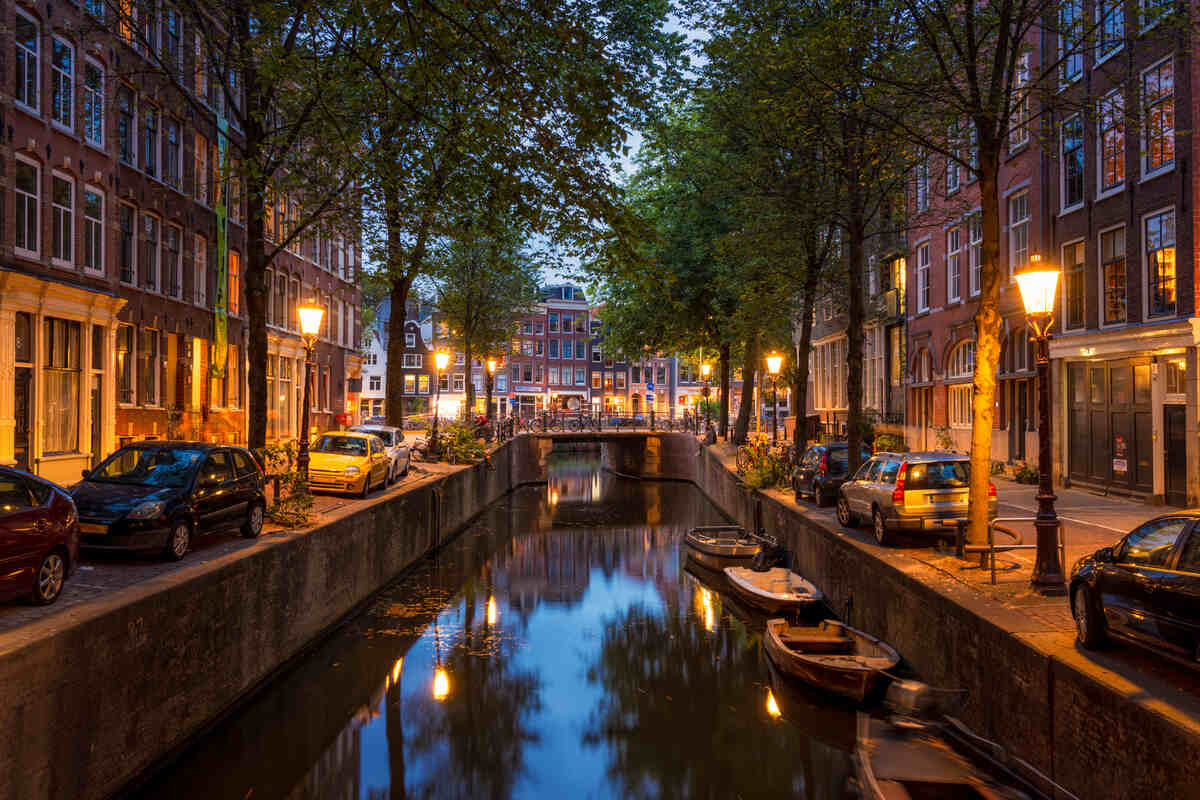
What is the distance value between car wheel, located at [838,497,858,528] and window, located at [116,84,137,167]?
19350mm

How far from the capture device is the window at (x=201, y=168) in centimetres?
2720

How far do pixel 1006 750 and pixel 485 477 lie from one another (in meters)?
28.0

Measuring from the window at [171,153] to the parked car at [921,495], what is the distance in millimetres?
21253

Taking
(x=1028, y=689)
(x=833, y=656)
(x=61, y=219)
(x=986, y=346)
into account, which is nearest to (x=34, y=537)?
(x=1028, y=689)

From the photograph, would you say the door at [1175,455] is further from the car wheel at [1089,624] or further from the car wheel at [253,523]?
the car wheel at [253,523]

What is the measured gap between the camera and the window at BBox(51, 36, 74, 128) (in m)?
19.8

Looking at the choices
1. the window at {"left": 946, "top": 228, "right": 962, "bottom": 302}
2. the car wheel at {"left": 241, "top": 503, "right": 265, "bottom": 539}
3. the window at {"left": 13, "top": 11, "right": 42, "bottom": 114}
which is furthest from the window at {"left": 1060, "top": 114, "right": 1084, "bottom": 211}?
the window at {"left": 13, "top": 11, "right": 42, "bottom": 114}

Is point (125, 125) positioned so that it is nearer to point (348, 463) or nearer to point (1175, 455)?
point (348, 463)

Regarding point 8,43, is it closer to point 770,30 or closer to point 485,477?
point 770,30

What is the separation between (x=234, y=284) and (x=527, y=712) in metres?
23.2

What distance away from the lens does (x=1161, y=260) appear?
1964 cm

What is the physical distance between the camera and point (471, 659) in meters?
15.1

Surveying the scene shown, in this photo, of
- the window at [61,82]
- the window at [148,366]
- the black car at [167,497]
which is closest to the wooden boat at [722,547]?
the black car at [167,497]

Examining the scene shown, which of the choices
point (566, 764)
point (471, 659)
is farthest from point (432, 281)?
point (566, 764)
